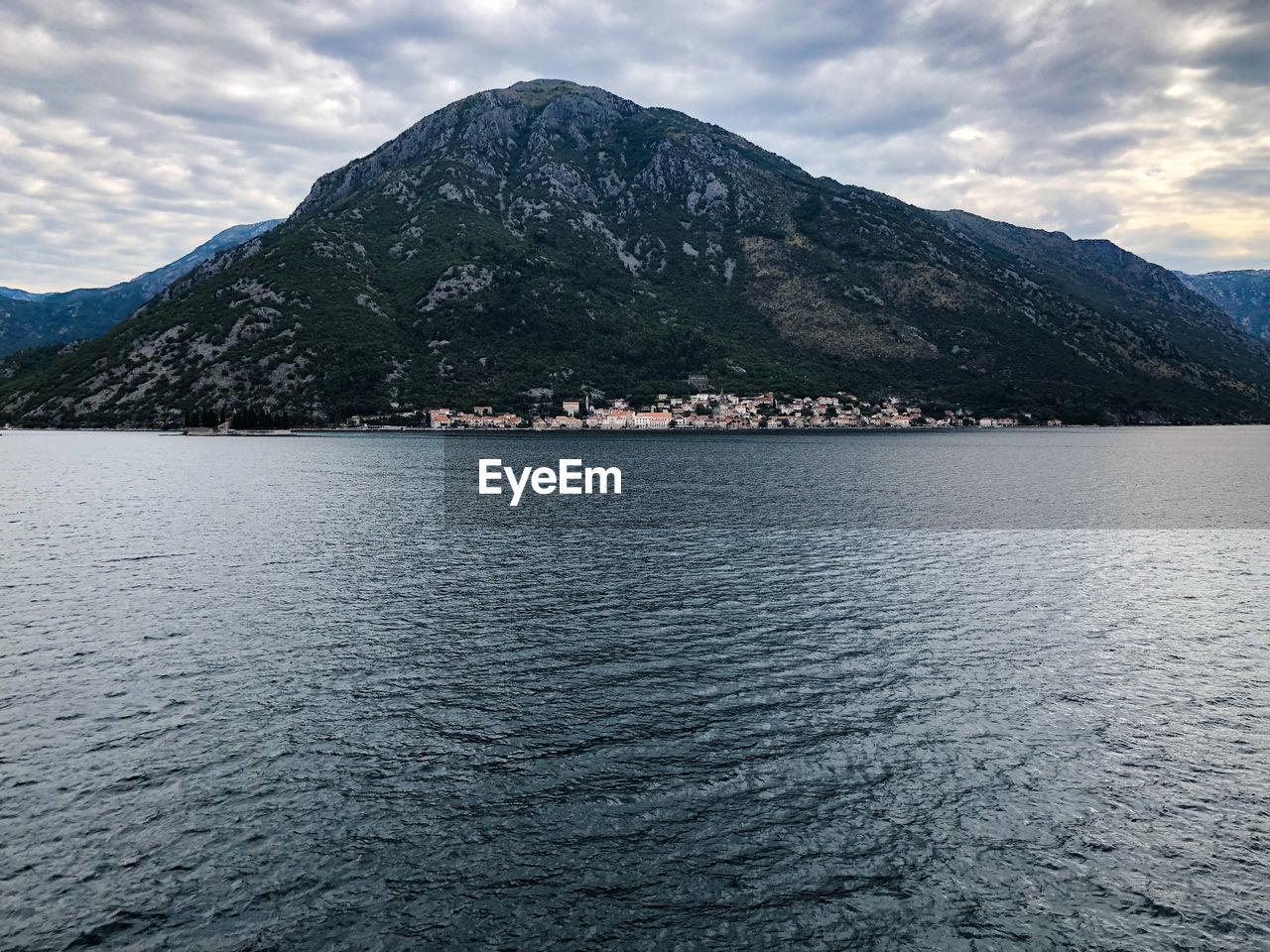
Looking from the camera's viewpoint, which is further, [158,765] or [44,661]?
[44,661]

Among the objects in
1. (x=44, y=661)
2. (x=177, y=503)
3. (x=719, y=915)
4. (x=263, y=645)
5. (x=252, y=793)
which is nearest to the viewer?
(x=719, y=915)

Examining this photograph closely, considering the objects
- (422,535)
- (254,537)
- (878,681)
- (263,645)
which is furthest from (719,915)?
(254,537)

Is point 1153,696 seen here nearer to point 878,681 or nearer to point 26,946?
point 878,681

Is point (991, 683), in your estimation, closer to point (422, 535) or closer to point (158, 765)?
point (158, 765)

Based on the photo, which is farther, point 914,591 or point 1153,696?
point 914,591

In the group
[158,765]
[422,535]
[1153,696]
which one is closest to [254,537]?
[422,535]

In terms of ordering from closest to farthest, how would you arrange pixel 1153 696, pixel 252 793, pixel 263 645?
pixel 252 793 < pixel 1153 696 < pixel 263 645
